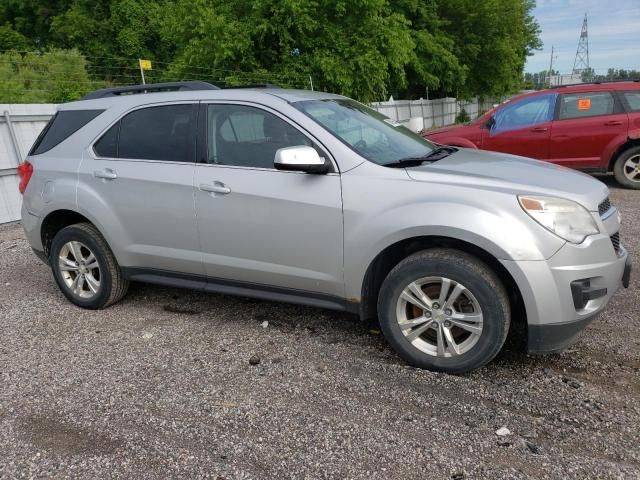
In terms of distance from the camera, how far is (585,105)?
870cm

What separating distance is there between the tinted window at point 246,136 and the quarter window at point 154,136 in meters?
0.18

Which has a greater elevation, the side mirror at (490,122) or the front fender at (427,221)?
the side mirror at (490,122)

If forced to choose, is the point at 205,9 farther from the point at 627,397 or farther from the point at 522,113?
the point at 627,397

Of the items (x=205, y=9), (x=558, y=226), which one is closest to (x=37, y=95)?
(x=205, y=9)

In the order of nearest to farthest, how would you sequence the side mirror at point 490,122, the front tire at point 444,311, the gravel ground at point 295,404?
1. the gravel ground at point 295,404
2. the front tire at point 444,311
3. the side mirror at point 490,122

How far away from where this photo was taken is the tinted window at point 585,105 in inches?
340

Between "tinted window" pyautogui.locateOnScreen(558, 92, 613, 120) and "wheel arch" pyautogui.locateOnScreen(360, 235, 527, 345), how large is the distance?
6.24m

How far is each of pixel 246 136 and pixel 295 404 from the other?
6.14ft

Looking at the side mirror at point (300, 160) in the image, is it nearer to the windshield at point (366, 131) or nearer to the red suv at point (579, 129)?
the windshield at point (366, 131)

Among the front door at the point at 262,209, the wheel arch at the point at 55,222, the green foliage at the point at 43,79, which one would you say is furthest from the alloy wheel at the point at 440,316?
the green foliage at the point at 43,79

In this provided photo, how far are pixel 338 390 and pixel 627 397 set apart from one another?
5.24 ft

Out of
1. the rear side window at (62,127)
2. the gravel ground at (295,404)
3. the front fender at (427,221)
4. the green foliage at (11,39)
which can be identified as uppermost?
the green foliage at (11,39)

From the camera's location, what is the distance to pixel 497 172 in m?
3.41

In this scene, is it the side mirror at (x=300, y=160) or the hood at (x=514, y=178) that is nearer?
the hood at (x=514, y=178)
